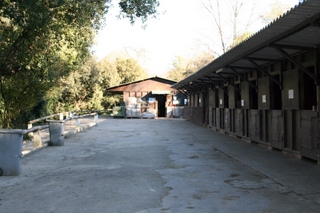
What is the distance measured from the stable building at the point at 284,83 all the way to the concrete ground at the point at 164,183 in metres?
0.71

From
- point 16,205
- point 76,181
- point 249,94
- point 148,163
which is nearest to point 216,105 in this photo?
point 249,94

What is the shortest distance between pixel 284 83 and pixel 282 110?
80 cm

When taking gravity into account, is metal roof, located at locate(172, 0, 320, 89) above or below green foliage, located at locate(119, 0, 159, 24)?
below

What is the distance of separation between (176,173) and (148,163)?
4.95ft

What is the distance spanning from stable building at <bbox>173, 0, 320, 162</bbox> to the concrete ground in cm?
71

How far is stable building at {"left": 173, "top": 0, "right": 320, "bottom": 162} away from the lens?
6602 millimetres

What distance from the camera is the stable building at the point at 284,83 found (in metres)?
6.60

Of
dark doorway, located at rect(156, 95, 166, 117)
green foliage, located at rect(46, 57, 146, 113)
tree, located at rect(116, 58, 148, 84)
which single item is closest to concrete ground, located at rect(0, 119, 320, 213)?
green foliage, located at rect(46, 57, 146, 113)

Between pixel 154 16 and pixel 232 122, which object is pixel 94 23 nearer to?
pixel 154 16

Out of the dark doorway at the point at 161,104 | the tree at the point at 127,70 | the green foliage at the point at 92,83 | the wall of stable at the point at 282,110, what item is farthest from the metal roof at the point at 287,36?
the tree at the point at 127,70

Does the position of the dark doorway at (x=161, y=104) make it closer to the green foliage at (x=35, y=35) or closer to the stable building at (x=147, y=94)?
the stable building at (x=147, y=94)

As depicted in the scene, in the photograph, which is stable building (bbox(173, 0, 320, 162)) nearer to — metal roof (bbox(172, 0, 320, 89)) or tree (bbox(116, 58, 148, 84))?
metal roof (bbox(172, 0, 320, 89))

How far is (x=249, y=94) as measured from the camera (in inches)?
492

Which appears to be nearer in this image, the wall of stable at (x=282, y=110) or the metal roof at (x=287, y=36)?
the metal roof at (x=287, y=36)
